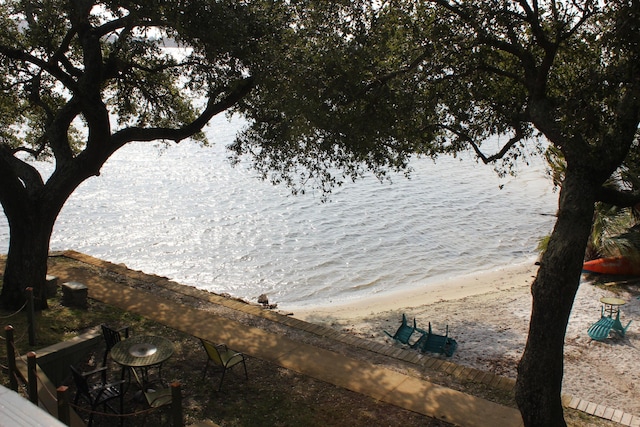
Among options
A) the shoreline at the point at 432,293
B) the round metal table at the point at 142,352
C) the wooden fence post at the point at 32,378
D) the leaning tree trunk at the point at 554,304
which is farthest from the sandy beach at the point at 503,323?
the wooden fence post at the point at 32,378

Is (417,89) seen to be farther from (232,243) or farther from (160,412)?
A: (232,243)

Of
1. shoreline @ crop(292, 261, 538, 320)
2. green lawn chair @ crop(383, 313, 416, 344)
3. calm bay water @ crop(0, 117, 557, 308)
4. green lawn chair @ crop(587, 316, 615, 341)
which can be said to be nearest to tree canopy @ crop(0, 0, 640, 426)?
green lawn chair @ crop(383, 313, 416, 344)

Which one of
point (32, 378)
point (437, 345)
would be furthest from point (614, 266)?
point (32, 378)

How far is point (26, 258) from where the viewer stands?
10.4 metres

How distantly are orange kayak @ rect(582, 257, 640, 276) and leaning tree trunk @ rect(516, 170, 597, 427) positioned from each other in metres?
13.2

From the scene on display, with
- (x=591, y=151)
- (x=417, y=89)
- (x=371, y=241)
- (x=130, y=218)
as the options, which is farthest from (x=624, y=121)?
(x=130, y=218)

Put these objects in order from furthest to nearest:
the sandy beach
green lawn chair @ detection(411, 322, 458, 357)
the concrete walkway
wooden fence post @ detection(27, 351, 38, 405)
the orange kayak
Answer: the orange kayak < green lawn chair @ detection(411, 322, 458, 357) < the sandy beach < the concrete walkway < wooden fence post @ detection(27, 351, 38, 405)

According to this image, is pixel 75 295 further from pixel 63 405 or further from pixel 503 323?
pixel 503 323

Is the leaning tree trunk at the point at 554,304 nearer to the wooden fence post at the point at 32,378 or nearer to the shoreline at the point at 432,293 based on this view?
the wooden fence post at the point at 32,378

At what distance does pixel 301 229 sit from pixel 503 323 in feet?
44.7

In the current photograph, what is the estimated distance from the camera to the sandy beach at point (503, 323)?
1108 centimetres

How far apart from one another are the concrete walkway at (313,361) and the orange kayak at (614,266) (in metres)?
11.4

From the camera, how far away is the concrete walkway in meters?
7.77

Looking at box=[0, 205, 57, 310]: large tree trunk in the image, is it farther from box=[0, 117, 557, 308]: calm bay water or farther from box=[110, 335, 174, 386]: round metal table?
box=[0, 117, 557, 308]: calm bay water
